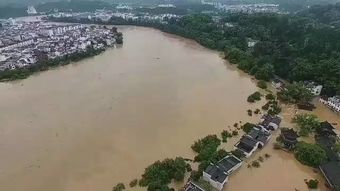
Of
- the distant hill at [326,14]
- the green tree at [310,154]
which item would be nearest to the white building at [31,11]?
the distant hill at [326,14]

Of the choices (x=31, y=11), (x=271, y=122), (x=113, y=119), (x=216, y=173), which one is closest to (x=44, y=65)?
(x=113, y=119)

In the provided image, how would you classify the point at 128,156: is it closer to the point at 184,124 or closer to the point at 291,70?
the point at 184,124


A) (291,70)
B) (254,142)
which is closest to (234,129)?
(254,142)

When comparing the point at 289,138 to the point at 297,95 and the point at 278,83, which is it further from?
the point at 278,83

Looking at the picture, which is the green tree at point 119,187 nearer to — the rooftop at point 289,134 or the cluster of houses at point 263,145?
the cluster of houses at point 263,145

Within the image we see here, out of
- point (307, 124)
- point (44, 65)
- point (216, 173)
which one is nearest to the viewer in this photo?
point (216, 173)

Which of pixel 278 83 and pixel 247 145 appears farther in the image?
pixel 278 83
